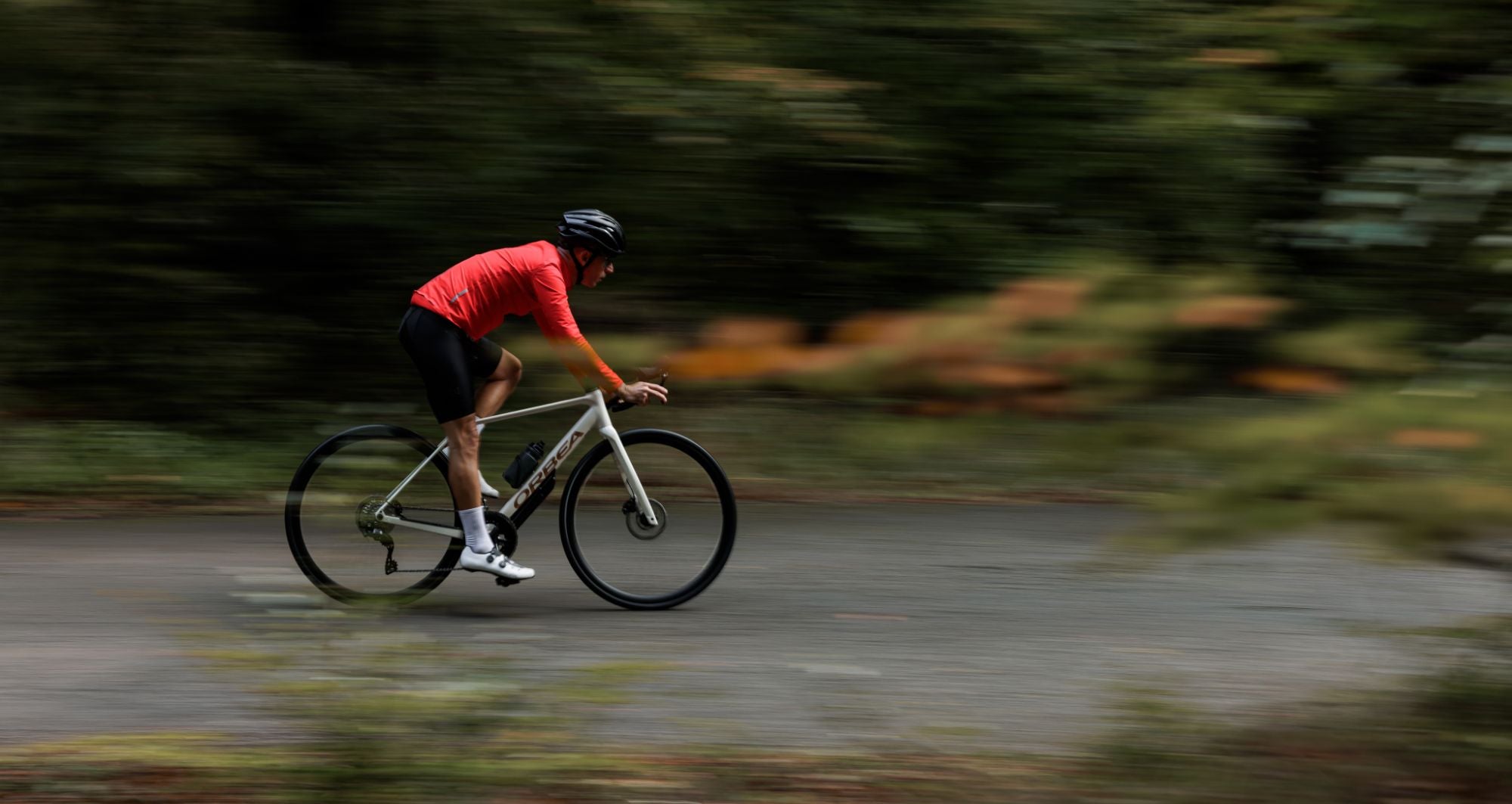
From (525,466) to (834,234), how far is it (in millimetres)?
3797

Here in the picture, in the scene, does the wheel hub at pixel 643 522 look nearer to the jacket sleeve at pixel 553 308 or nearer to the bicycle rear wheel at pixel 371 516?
the jacket sleeve at pixel 553 308

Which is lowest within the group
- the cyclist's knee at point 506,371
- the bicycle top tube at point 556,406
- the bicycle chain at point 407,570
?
the bicycle chain at point 407,570

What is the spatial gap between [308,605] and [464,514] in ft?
7.54

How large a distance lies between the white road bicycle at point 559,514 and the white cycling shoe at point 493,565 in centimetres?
9

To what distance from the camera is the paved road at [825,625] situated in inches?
208

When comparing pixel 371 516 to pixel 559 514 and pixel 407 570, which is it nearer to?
pixel 407 570

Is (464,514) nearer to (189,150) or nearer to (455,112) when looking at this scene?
(455,112)

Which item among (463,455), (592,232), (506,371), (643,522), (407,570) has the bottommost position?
(407,570)

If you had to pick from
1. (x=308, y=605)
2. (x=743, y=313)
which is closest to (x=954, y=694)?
(x=308, y=605)

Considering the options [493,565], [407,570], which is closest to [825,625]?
[493,565]

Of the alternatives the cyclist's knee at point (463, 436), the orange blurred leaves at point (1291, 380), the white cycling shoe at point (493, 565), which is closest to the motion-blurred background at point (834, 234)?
the orange blurred leaves at point (1291, 380)

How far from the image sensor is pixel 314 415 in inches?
457

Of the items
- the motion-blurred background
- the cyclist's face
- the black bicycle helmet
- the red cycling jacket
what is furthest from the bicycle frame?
the black bicycle helmet

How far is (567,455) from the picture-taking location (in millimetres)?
6949
